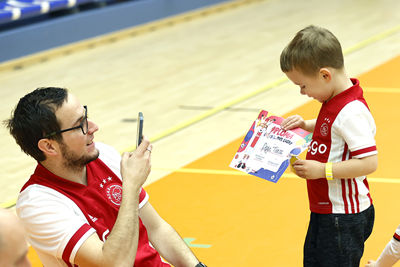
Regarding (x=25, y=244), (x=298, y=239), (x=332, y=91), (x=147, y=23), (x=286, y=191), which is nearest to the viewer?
(x=25, y=244)

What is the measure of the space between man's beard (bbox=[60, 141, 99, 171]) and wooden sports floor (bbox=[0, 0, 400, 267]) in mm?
1321

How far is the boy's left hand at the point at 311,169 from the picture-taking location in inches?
105

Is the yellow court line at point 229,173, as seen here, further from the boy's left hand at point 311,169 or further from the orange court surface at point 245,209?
the boy's left hand at point 311,169

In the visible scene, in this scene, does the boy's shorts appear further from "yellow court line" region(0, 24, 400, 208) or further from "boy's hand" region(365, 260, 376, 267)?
"yellow court line" region(0, 24, 400, 208)

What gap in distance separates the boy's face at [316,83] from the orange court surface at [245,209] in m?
1.17

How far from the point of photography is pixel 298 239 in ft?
12.8

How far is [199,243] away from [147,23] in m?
7.40

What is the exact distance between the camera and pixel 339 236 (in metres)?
2.75

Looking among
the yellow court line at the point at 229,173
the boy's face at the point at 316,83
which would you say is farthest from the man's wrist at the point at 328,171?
the yellow court line at the point at 229,173

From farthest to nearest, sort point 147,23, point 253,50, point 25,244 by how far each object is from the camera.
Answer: point 147,23
point 253,50
point 25,244

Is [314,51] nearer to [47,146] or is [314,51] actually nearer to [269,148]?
[269,148]

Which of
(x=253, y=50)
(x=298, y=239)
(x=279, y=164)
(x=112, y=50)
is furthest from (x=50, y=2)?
(x=279, y=164)

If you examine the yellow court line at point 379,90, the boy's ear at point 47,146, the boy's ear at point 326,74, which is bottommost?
the yellow court line at point 379,90

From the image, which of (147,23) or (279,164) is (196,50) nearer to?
(147,23)
